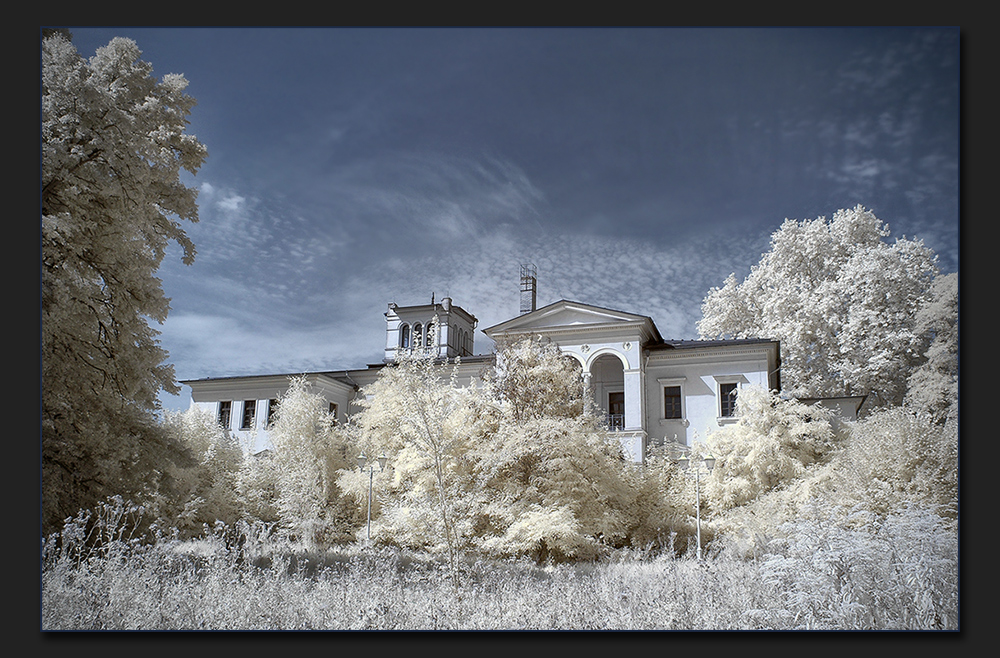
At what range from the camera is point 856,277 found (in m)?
8.70

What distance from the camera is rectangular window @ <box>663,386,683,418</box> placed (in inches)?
466

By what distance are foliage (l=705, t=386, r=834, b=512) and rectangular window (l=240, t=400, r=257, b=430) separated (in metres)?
6.22

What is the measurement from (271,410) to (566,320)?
474 cm

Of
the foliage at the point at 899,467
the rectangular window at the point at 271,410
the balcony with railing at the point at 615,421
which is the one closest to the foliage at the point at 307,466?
the rectangular window at the point at 271,410

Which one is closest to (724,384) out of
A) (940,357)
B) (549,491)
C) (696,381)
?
(696,381)

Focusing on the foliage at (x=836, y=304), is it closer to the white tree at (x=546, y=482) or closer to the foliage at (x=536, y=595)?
the foliage at (x=536, y=595)

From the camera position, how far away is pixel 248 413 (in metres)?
9.17

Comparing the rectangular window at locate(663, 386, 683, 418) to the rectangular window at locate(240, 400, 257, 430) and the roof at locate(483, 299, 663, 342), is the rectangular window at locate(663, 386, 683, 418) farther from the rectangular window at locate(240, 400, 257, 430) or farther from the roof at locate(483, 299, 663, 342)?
the rectangular window at locate(240, 400, 257, 430)

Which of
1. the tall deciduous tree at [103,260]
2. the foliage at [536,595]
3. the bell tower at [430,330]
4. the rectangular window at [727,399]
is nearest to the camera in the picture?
the foliage at [536,595]

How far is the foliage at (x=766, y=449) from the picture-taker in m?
9.16

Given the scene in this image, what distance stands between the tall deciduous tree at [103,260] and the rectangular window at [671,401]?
847 centimetres

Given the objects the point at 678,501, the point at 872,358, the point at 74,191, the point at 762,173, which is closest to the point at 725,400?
the point at 678,501
